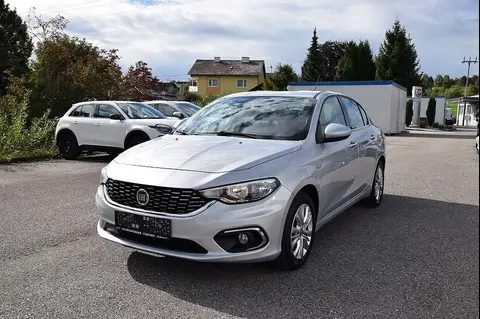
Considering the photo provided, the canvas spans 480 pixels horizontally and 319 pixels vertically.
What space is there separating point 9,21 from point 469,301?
119 feet

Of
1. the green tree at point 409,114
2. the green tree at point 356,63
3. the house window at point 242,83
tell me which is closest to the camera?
the green tree at point 409,114

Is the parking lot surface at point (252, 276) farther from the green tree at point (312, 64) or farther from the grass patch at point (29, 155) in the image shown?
the green tree at point (312, 64)

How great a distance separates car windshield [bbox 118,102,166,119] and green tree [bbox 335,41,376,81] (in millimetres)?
41002

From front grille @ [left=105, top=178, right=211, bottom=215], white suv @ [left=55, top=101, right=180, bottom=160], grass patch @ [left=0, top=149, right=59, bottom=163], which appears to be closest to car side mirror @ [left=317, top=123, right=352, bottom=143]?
front grille @ [left=105, top=178, right=211, bottom=215]

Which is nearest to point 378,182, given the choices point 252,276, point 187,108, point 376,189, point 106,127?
point 376,189

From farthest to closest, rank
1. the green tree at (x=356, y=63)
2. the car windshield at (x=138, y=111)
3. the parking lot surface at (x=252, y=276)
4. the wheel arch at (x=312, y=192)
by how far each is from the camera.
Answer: the green tree at (x=356, y=63), the car windshield at (x=138, y=111), the wheel arch at (x=312, y=192), the parking lot surface at (x=252, y=276)

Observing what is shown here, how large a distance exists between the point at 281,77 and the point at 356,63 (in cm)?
1156

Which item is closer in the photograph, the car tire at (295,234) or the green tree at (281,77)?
the car tire at (295,234)

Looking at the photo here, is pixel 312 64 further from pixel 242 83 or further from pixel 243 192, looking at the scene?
pixel 243 192

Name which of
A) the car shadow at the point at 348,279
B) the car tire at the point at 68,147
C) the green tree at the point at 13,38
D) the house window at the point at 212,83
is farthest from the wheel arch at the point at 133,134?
the house window at the point at 212,83

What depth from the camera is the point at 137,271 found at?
3.79 metres

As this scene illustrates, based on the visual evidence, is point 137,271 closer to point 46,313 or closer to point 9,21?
point 46,313

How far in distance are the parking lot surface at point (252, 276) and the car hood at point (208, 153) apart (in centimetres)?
98

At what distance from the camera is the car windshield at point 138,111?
11212mm
